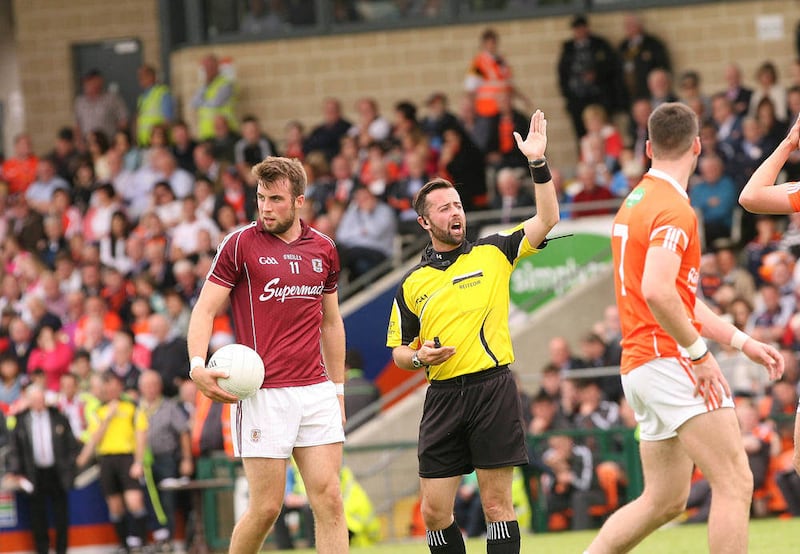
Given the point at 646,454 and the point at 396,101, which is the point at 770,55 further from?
the point at 646,454

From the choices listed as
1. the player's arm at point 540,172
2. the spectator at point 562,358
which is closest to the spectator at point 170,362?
the spectator at point 562,358

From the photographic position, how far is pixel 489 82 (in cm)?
2064

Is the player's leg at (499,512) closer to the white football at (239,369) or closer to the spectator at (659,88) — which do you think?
the white football at (239,369)

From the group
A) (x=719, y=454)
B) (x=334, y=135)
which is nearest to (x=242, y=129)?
(x=334, y=135)

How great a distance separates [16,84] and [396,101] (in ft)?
25.9

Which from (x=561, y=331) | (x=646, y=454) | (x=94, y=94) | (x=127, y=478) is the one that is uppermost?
(x=94, y=94)

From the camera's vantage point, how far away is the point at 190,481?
1675 centimetres

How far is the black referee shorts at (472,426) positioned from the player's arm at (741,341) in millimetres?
1376

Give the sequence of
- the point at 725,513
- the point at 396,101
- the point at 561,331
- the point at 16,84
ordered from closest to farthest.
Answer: the point at 725,513 → the point at 561,331 → the point at 396,101 → the point at 16,84

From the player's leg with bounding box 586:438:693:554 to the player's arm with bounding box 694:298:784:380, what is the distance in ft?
1.74

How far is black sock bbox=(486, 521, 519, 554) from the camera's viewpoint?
27.8 feet

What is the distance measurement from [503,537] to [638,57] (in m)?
12.7

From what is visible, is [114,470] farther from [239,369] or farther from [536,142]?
[536,142]

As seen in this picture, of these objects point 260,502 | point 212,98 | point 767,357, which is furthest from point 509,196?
point 767,357
